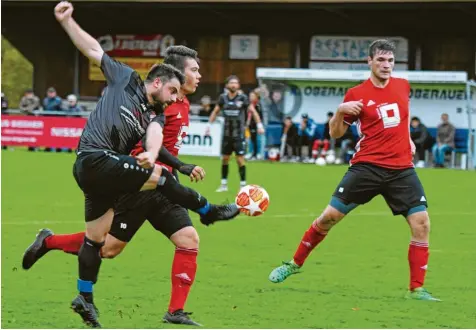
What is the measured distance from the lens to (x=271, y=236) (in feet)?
47.7

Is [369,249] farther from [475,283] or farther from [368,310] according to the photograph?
[368,310]

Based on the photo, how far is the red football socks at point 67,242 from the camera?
971 centimetres

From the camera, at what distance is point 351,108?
9.92 metres

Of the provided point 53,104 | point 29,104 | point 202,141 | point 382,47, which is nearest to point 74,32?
point 382,47

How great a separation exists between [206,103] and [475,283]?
83.1 ft

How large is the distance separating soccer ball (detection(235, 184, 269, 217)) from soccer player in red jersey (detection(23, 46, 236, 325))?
0.47 meters

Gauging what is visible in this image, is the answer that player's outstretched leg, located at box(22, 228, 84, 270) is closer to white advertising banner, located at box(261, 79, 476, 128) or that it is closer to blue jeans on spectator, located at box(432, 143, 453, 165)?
blue jeans on spectator, located at box(432, 143, 453, 165)

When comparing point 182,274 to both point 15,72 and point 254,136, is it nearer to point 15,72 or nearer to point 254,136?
point 254,136

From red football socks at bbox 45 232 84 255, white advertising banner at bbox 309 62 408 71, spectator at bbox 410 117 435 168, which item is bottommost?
red football socks at bbox 45 232 84 255

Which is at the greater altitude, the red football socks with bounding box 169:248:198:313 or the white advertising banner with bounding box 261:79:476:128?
the white advertising banner with bounding box 261:79:476:128

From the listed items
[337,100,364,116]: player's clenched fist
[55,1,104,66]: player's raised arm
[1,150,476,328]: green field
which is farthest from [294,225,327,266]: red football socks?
[55,1,104,66]: player's raised arm

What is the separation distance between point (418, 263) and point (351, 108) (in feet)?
4.78

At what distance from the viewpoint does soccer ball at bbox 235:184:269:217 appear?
9047 mm

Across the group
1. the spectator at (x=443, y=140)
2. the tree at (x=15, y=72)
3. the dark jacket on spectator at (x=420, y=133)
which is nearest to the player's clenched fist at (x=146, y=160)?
the dark jacket on spectator at (x=420, y=133)
